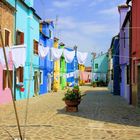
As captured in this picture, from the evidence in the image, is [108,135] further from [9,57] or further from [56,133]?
[9,57]

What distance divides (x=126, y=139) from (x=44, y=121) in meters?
4.68

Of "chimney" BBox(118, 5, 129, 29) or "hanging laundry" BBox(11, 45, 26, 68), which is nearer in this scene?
"hanging laundry" BBox(11, 45, 26, 68)

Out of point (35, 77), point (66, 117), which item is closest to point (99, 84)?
point (35, 77)

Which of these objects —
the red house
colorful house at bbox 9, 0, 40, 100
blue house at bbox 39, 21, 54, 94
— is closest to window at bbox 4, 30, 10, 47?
colorful house at bbox 9, 0, 40, 100

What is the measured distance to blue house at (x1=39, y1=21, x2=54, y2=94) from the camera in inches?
1584

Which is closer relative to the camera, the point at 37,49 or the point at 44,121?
the point at 44,121

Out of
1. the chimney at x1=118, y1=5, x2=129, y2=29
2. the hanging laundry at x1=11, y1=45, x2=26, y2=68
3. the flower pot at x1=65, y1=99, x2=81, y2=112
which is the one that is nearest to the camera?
the hanging laundry at x1=11, y1=45, x2=26, y2=68

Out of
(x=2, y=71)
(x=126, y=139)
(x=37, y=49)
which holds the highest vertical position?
(x=37, y=49)

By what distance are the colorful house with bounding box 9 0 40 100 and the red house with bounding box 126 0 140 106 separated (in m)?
6.65

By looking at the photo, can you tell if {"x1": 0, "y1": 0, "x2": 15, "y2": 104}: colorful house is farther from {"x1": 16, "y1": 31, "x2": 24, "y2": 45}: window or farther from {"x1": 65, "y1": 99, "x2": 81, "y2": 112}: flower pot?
{"x1": 65, "y1": 99, "x2": 81, "y2": 112}: flower pot

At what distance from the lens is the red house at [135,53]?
21.3m

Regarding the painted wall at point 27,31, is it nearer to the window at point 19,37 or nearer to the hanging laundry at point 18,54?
the window at point 19,37

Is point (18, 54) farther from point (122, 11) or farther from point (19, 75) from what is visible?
point (122, 11)

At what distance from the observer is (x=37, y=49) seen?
116 ft
